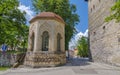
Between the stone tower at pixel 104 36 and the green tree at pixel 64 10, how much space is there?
375cm

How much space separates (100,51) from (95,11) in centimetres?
624

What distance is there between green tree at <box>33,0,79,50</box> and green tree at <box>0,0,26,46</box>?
15.8 feet

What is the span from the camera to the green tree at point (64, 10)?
88.5ft

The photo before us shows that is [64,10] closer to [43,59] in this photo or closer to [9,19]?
[9,19]

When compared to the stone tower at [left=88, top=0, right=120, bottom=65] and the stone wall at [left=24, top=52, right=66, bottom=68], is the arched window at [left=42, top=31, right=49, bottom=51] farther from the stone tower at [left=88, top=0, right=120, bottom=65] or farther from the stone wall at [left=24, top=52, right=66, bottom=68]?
the stone tower at [left=88, top=0, right=120, bottom=65]

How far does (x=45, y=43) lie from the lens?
57.1 feet

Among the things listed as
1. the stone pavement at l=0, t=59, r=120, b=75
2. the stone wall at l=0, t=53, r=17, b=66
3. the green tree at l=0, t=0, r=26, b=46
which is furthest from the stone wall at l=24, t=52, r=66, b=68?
the green tree at l=0, t=0, r=26, b=46

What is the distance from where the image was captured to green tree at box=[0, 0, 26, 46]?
22.3m

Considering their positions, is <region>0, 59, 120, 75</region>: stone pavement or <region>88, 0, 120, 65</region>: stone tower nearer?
<region>0, 59, 120, 75</region>: stone pavement

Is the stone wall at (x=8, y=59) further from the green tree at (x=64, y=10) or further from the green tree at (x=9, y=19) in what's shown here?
the green tree at (x=64, y=10)

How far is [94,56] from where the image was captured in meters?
24.0

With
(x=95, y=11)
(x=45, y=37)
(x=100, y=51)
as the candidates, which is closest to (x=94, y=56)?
(x=100, y=51)

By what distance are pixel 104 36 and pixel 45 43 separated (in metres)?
7.29

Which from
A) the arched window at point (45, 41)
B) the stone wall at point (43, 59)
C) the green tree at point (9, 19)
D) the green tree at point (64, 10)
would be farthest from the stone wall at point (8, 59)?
the green tree at point (64, 10)
